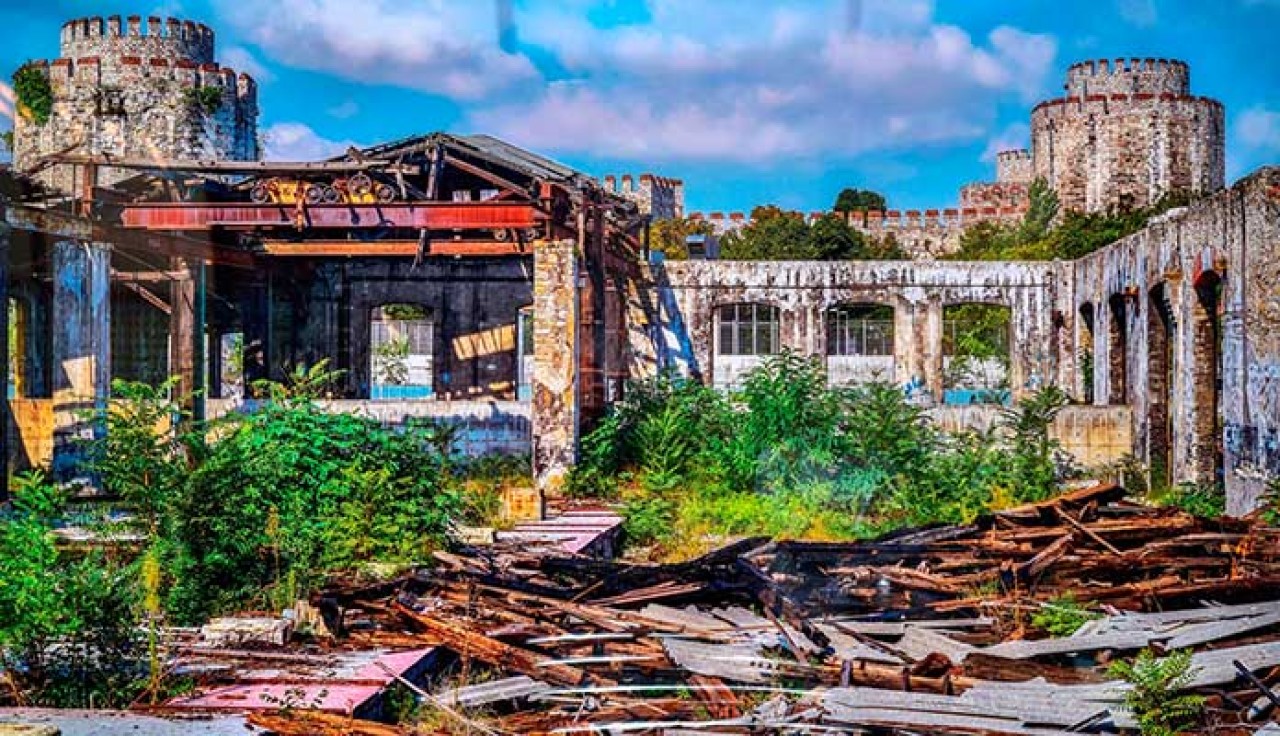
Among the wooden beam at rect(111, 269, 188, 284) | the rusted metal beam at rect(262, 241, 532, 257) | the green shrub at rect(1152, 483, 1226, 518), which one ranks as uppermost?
the rusted metal beam at rect(262, 241, 532, 257)

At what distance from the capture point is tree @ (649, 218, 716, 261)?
42062 mm

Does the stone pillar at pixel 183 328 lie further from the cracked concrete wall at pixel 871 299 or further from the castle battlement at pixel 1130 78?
the castle battlement at pixel 1130 78

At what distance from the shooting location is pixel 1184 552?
31.2 feet

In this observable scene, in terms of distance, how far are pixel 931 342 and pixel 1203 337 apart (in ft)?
26.4

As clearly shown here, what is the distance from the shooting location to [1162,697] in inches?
247

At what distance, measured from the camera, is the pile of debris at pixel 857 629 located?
6414 mm

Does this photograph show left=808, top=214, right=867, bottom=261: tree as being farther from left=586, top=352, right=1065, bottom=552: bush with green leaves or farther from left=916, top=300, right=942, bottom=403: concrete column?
left=586, top=352, right=1065, bottom=552: bush with green leaves

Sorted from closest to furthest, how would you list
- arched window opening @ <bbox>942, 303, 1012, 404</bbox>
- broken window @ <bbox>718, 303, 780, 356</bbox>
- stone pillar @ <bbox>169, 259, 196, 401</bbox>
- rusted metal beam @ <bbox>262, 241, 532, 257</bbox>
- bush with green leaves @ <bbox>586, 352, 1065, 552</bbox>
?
bush with green leaves @ <bbox>586, 352, 1065, 552</bbox>
stone pillar @ <bbox>169, 259, 196, 401</bbox>
rusted metal beam @ <bbox>262, 241, 532, 257</bbox>
broken window @ <bbox>718, 303, 780, 356</bbox>
arched window opening @ <bbox>942, 303, 1012, 404</bbox>

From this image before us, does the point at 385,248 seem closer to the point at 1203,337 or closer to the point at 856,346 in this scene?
the point at 1203,337

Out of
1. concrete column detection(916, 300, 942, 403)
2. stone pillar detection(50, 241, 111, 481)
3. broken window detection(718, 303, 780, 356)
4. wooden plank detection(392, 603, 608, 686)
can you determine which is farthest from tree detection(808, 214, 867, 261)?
wooden plank detection(392, 603, 608, 686)

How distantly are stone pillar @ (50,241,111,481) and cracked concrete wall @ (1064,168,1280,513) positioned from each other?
1187 cm

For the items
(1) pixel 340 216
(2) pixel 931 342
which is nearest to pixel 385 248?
(1) pixel 340 216

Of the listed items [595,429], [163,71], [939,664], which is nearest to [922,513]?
[595,429]

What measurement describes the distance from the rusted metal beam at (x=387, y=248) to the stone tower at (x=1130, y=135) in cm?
3437
